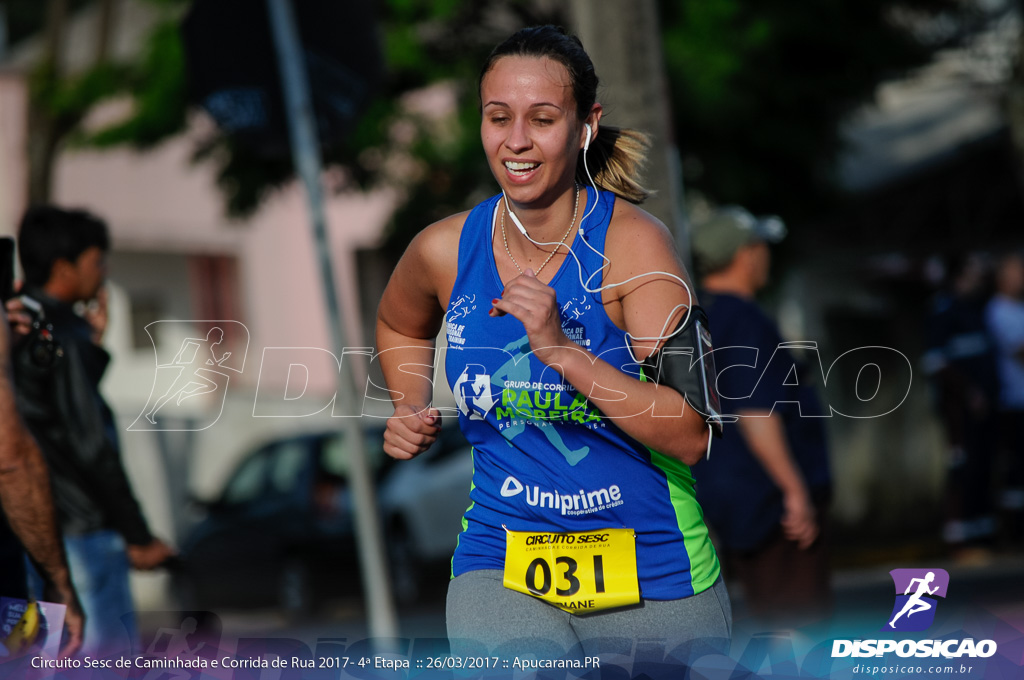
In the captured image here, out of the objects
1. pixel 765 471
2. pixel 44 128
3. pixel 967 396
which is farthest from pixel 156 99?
pixel 765 471

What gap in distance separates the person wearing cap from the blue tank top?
6.39ft

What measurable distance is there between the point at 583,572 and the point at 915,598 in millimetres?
821

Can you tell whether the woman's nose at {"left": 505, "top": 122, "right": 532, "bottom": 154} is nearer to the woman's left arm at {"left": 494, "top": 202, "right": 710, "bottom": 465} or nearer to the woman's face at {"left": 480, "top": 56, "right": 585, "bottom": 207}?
the woman's face at {"left": 480, "top": 56, "right": 585, "bottom": 207}

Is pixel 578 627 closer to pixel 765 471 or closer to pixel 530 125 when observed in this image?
pixel 530 125

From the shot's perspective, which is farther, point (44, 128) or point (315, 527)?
point (44, 128)

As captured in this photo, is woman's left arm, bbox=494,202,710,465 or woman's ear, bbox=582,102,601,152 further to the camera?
woman's ear, bbox=582,102,601,152

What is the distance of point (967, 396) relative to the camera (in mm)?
10500

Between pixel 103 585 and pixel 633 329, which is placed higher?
pixel 633 329

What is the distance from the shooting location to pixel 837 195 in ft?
40.4

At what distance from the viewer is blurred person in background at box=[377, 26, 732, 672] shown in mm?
2914

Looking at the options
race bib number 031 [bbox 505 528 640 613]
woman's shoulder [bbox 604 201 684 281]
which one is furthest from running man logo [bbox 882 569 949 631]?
woman's shoulder [bbox 604 201 684 281]

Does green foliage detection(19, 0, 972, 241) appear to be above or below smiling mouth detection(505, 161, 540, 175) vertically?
above

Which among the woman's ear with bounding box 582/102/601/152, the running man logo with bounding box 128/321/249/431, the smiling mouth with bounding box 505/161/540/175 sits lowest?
the running man logo with bounding box 128/321/249/431

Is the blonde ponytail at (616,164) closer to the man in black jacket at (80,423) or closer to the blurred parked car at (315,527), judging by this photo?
→ the man in black jacket at (80,423)
